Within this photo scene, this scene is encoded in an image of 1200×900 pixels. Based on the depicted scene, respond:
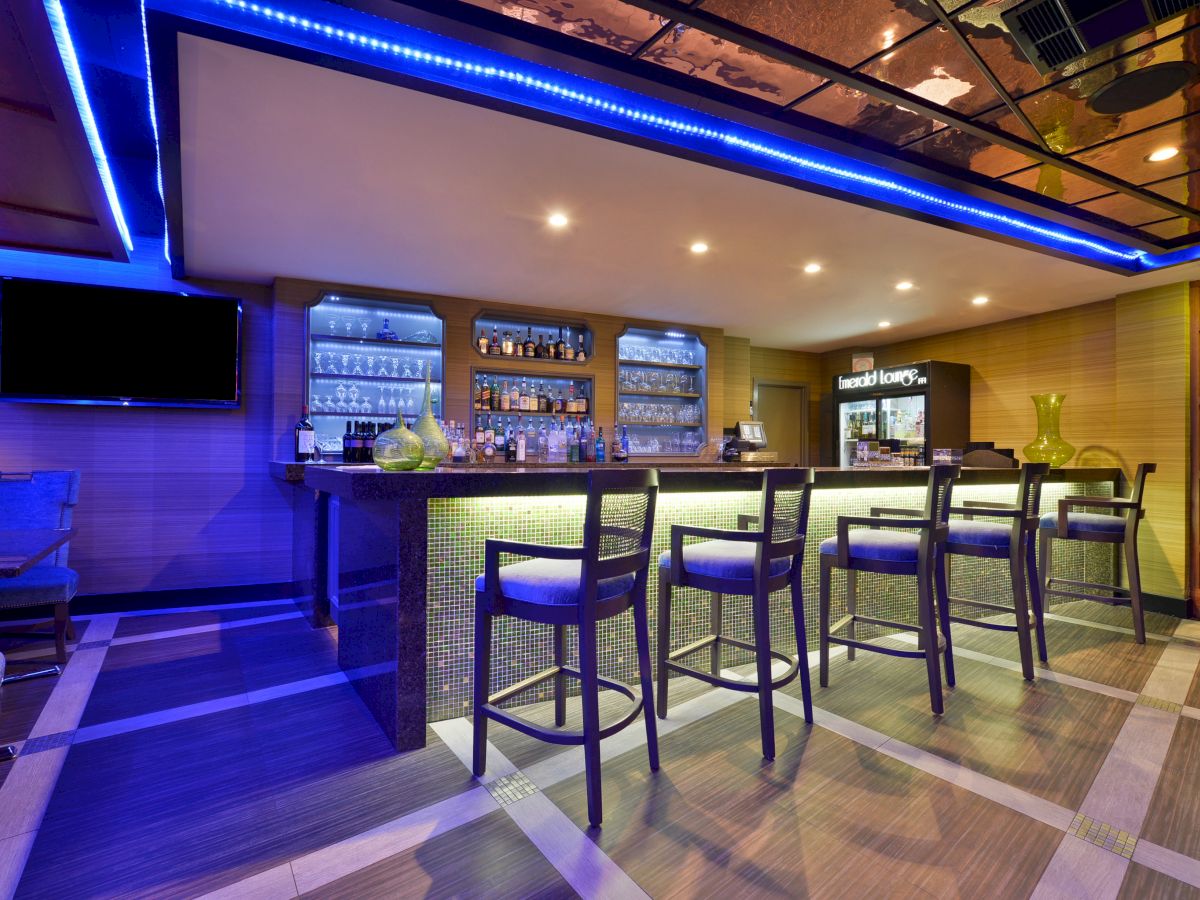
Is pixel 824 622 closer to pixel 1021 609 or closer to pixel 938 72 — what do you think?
pixel 1021 609

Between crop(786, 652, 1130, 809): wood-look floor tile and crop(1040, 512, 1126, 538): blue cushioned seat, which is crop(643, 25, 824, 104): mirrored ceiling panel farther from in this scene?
crop(1040, 512, 1126, 538): blue cushioned seat

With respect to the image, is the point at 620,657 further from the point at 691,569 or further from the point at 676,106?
the point at 676,106

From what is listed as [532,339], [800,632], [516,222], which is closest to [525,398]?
[532,339]

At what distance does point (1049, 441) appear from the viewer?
480cm

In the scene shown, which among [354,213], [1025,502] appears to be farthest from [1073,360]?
[354,213]

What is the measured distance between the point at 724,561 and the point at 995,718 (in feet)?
4.89

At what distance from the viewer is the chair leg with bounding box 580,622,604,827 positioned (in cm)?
179

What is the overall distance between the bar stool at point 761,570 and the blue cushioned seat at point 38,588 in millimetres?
3272

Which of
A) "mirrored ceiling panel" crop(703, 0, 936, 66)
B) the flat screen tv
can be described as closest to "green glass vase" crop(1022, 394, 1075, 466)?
"mirrored ceiling panel" crop(703, 0, 936, 66)

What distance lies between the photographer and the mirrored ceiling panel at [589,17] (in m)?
1.99

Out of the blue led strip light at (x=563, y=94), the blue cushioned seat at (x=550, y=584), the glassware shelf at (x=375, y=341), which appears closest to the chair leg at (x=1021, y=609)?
the blue led strip light at (x=563, y=94)

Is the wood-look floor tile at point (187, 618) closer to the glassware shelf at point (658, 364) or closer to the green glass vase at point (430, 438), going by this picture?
the green glass vase at point (430, 438)

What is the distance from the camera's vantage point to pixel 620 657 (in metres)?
2.84

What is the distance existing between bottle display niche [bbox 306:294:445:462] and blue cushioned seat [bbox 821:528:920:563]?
372 cm
